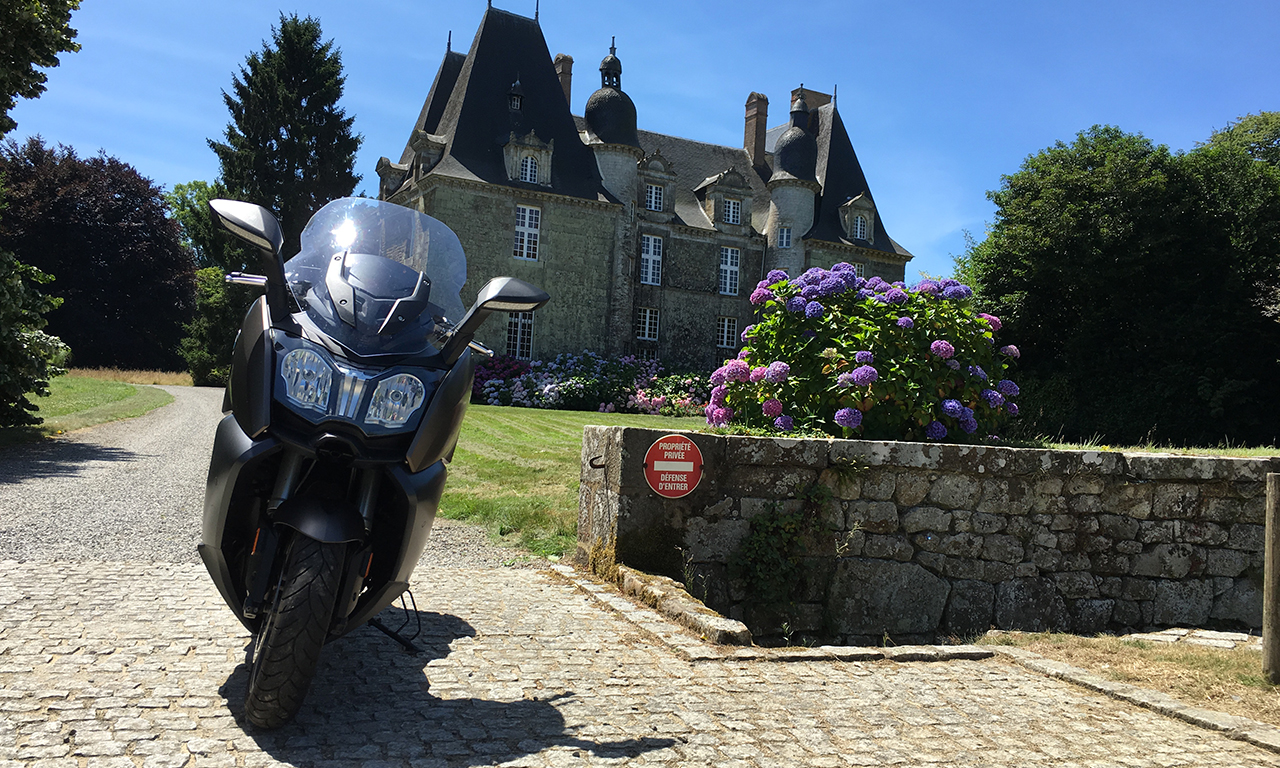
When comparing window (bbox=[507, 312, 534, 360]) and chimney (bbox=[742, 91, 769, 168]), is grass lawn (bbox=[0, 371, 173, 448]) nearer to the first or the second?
window (bbox=[507, 312, 534, 360])

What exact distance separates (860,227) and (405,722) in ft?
115

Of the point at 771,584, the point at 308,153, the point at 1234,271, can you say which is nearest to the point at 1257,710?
the point at 771,584

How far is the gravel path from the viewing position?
580cm

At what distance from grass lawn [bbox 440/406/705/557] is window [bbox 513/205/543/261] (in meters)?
14.8

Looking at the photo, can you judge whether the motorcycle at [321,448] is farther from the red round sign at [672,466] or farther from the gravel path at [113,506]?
the gravel path at [113,506]

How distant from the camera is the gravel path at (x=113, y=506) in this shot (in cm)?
580

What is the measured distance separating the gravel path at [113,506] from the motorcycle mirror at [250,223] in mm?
3074

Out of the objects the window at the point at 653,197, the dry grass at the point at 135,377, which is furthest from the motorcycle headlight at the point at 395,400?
the window at the point at 653,197

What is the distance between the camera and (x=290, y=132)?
34500 mm

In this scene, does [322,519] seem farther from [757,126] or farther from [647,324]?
[757,126]

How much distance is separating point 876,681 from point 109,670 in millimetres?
3180

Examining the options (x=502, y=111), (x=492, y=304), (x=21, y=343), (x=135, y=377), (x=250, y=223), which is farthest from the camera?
(x=135, y=377)

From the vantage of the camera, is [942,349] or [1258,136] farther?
[1258,136]

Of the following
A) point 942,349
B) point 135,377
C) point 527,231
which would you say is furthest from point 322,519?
point 135,377
